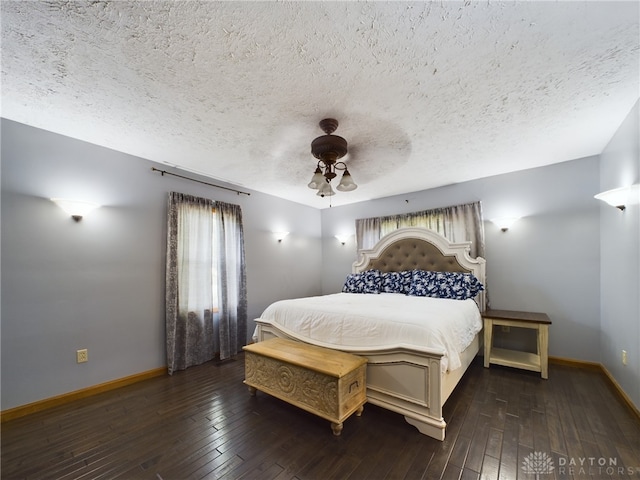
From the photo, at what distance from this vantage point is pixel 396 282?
3783 millimetres

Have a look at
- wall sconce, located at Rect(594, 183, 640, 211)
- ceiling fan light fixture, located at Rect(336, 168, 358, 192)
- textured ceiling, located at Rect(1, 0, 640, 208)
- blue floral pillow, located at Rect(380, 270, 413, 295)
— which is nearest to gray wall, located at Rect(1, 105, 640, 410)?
wall sconce, located at Rect(594, 183, 640, 211)

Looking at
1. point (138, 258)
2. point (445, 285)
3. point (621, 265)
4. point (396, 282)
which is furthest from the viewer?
point (396, 282)

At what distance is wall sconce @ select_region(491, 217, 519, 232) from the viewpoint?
11.0ft

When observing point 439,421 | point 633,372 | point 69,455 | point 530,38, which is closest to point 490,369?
point 633,372

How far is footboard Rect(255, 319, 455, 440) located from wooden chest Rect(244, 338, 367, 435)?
11 centimetres

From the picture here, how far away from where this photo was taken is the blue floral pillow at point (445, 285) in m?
3.20

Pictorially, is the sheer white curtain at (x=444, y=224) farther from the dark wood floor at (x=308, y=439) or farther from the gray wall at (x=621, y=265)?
the dark wood floor at (x=308, y=439)

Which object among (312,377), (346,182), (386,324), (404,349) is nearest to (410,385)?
(404,349)

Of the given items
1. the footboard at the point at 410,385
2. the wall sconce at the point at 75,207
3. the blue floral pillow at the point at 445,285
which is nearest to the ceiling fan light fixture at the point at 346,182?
the footboard at the point at 410,385

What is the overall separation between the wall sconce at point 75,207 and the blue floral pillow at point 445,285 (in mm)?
3855

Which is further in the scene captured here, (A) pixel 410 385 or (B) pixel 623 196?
(B) pixel 623 196

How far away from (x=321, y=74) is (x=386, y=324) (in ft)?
6.25

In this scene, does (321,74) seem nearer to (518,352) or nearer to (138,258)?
(138,258)

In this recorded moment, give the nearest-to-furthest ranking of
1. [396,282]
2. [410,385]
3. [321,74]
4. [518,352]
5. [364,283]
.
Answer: [321,74], [410,385], [518,352], [396,282], [364,283]
